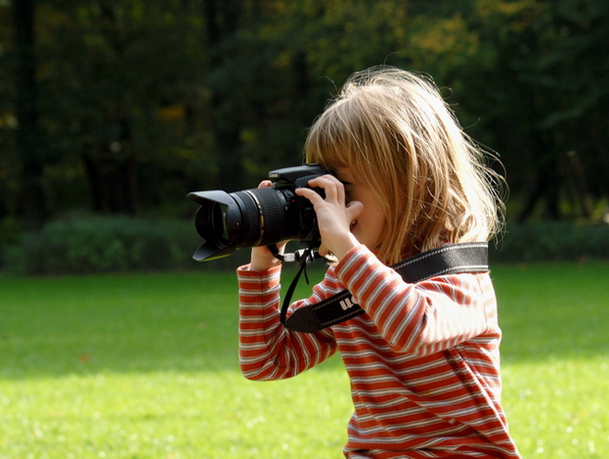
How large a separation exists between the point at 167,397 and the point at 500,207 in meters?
4.28

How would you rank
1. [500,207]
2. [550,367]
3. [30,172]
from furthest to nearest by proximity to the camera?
[30,172] → [550,367] → [500,207]

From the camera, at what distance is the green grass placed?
4672 mm

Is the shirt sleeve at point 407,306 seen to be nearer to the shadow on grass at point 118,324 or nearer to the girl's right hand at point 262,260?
the girl's right hand at point 262,260

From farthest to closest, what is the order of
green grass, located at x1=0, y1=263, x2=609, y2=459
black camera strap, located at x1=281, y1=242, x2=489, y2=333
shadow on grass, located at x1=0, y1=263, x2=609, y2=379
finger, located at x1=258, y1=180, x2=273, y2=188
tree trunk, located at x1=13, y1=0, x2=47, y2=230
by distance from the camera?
tree trunk, located at x1=13, y1=0, x2=47, y2=230
shadow on grass, located at x1=0, y1=263, x2=609, y2=379
green grass, located at x1=0, y1=263, x2=609, y2=459
finger, located at x1=258, y1=180, x2=273, y2=188
black camera strap, located at x1=281, y1=242, x2=489, y2=333

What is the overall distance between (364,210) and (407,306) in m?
0.32

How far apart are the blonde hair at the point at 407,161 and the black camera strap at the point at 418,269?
75 millimetres

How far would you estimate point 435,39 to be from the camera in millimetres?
18266

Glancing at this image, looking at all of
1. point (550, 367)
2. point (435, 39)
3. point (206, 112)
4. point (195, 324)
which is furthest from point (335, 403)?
point (206, 112)

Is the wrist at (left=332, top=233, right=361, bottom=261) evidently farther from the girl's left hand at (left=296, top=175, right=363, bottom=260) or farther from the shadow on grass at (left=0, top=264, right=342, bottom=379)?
the shadow on grass at (left=0, top=264, right=342, bottom=379)

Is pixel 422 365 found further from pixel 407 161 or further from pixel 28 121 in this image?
pixel 28 121

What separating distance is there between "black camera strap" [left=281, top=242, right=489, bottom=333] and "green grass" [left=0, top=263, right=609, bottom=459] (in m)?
2.60

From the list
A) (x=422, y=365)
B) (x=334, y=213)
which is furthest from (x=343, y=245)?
(x=422, y=365)

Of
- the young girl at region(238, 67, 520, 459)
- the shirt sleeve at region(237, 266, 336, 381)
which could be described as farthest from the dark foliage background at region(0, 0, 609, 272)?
the young girl at region(238, 67, 520, 459)

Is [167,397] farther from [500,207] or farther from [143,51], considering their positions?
[143,51]
